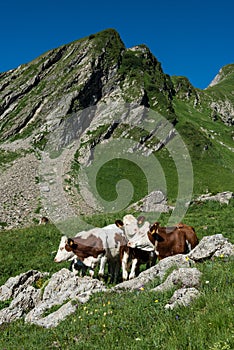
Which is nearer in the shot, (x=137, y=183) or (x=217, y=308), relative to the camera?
(x=217, y=308)

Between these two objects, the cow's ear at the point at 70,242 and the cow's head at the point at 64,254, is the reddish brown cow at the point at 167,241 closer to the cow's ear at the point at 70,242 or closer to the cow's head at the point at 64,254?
the cow's ear at the point at 70,242

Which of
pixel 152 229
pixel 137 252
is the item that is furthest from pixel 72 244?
pixel 152 229

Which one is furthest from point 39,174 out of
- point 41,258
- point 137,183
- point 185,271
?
point 185,271

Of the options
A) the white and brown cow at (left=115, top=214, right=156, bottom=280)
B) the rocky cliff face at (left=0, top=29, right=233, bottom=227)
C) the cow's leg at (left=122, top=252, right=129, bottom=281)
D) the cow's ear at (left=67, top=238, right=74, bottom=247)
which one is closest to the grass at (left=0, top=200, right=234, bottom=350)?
the white and brown cow at (left=115, top=214, right=156, bottom=280)

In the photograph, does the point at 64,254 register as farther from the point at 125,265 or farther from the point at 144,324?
the point at 144,324

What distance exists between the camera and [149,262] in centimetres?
1478

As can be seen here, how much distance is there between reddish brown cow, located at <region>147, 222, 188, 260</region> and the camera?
47.1ft

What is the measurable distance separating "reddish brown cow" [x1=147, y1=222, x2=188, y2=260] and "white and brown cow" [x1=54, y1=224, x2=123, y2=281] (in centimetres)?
174

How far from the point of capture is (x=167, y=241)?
14.8m

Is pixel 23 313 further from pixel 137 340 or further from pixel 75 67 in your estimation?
pixel 75 67

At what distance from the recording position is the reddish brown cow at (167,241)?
14359 mm

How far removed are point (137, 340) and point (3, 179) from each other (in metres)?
57.9

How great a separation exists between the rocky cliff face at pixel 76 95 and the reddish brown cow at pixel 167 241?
148 ft

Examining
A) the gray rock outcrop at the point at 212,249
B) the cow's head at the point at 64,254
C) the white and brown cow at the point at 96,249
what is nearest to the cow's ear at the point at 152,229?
the white and brown cow at the point at 96,249
